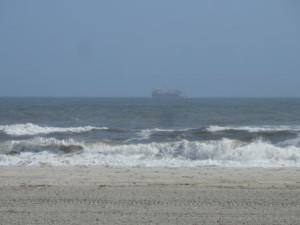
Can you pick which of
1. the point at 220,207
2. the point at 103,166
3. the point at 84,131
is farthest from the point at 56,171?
the point at 84,131

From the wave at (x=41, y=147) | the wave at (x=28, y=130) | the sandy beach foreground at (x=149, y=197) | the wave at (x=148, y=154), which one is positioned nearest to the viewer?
the sandy beach foreground at (x=149, y=197)

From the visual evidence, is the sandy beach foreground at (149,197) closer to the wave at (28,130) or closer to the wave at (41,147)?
the wave at (41,147)

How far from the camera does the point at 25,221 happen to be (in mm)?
7801

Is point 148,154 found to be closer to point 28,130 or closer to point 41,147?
point 41,147

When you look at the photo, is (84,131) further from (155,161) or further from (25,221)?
(25,221)

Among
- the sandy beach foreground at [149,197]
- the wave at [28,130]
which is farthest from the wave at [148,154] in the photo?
the wave at [28,130]

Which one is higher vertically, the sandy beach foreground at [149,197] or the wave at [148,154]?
the sandy beach foreground at [149,197]

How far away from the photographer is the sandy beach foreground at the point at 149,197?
8039 mm

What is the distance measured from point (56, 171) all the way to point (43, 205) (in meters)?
5.78

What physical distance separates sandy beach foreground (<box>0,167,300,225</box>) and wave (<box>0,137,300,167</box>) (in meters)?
2.71

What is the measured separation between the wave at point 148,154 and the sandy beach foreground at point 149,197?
2.71 m

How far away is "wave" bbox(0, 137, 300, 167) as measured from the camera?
17.4 m

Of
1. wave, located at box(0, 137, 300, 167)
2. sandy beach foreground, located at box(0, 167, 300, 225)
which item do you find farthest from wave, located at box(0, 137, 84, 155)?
sandy beach foreground, located at box(0, 167, 300, 225)

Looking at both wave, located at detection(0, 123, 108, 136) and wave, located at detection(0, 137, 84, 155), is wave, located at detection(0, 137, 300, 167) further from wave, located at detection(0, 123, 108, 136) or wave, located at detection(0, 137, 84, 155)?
wave, located at detection(0, 123, 108, 136)
